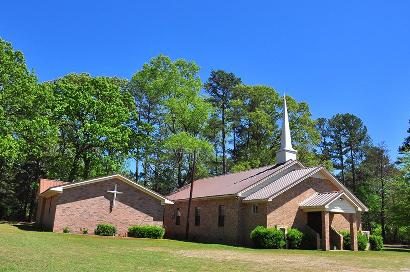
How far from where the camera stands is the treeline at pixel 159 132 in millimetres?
35031

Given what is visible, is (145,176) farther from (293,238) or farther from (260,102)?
(293,238)

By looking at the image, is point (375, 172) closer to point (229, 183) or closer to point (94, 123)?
point (229, 183)

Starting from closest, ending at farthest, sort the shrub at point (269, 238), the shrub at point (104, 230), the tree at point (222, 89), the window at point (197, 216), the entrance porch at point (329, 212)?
the shrub at point (269, 238)
the entrance porch at point (329, 212)
the shrub at point (104, 230)
the window at point (197, 216)
the tree at point (222, 89)

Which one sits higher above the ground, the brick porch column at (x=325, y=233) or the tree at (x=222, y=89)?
the tree at (x=222, y=89)

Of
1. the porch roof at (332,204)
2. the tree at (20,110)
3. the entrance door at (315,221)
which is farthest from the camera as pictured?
the tree at (20,110)

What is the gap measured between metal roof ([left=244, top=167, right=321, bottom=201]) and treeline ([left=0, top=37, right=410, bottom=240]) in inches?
268

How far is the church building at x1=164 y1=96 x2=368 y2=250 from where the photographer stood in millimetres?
27625

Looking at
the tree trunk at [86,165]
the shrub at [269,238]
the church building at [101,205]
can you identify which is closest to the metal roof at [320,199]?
the shrub at [269,238]

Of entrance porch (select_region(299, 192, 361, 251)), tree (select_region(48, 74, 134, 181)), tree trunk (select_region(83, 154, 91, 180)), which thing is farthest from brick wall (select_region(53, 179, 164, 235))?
tree trunk (select_region(83, 154, 91, 180))

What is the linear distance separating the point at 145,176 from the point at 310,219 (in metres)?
27.6

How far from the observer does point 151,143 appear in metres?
45.8

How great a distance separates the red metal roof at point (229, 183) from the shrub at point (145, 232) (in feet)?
16.7

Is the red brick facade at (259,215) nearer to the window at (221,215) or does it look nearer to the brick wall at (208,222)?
the brick wall at (208,222)

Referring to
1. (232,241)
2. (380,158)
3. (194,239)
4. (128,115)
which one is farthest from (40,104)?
(380,158)
